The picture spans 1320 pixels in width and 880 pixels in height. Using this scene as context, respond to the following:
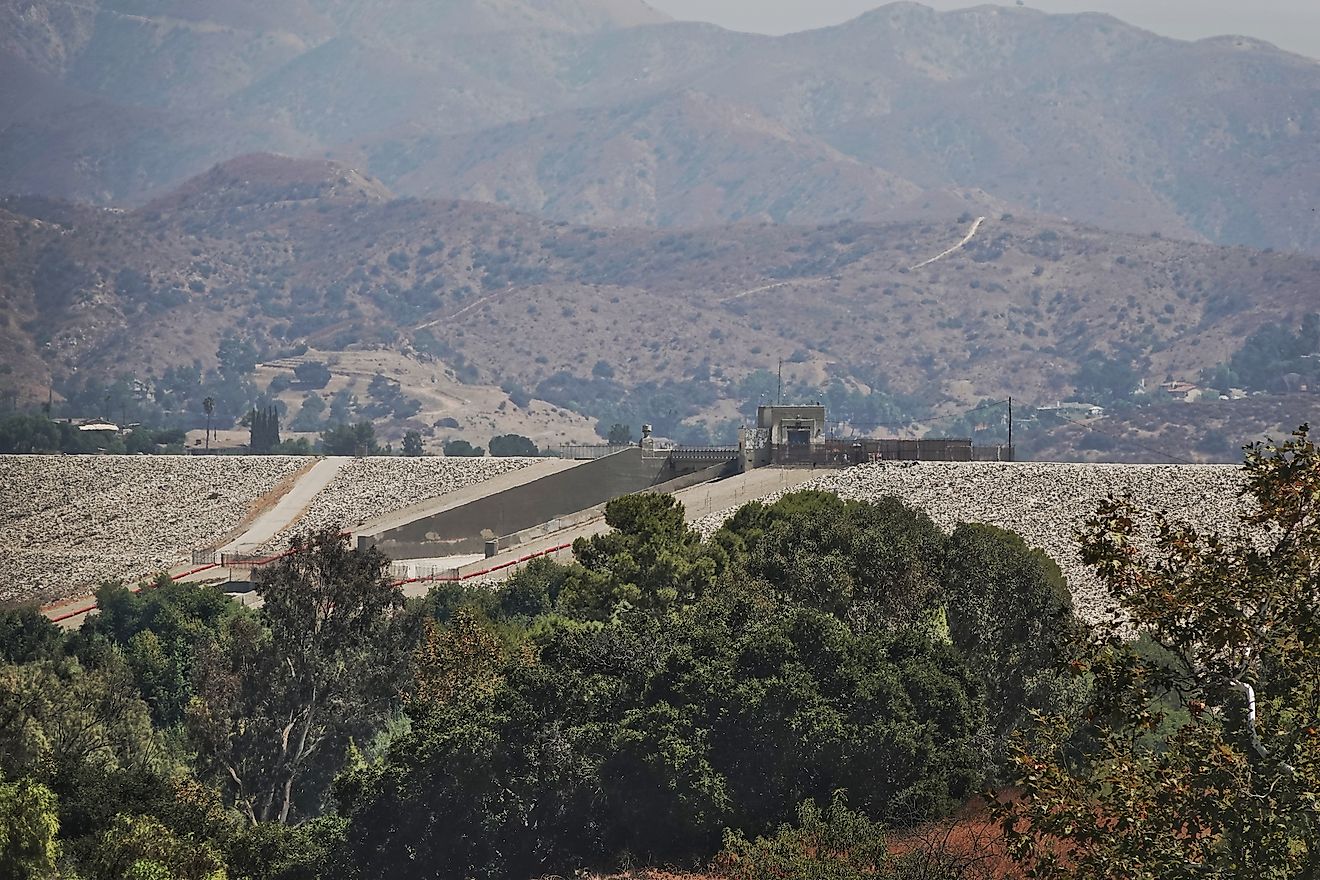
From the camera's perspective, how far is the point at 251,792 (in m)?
54.8

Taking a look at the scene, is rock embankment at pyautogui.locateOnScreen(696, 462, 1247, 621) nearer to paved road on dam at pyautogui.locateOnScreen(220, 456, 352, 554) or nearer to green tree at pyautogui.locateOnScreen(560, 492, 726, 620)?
green tree at pyautogui.locateOnScreen(560, 492, 726, 620)

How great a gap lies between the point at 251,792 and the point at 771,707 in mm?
18833

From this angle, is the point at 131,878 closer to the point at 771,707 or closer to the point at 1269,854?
the point at 771,707

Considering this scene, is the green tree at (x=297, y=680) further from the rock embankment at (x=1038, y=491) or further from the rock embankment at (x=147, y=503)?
the rock embankment at (x=147, y=503)

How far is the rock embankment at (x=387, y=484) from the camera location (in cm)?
11338

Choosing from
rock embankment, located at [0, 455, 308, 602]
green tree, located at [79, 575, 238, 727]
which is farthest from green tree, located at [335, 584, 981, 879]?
rock embankment, located at [0, 455, 308, 602]

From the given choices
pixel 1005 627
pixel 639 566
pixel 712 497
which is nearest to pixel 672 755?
pixel 1005 627

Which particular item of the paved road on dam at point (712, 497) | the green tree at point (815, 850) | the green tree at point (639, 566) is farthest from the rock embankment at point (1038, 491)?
the green tree at point (815, 850)

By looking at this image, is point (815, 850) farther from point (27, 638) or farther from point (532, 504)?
point (532, 504)

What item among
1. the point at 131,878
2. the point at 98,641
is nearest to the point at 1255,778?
the point at 131,878

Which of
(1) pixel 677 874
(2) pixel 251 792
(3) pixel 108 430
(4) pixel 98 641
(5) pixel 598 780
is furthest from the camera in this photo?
(3) pixel 108 430

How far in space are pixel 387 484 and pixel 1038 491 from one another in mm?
41820

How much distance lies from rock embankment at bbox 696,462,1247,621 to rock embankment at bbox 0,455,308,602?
34.3 meters

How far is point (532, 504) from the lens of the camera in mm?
103000
